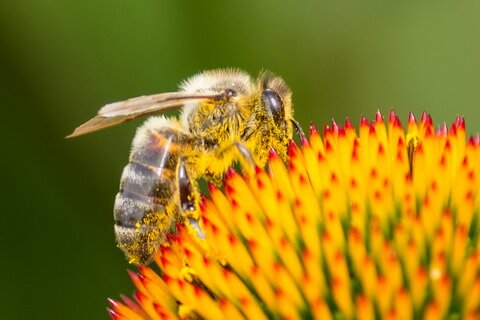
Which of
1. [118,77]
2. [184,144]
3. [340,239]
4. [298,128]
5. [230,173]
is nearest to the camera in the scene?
[340,239]

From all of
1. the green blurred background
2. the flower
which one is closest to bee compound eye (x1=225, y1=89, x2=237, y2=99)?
the flower

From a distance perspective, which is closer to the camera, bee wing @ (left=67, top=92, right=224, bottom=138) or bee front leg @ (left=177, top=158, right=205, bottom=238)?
bee front leg @ (left=177, top=158, right=205, bottom=238)

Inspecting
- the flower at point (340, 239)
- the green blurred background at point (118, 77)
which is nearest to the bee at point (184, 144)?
the flower at point (340, 239)

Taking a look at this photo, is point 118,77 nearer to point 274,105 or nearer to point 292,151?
point 274,105

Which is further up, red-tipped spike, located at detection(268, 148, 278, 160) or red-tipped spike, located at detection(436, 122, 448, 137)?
red-tipped spike, located at detection(268, 148, 278, 160)

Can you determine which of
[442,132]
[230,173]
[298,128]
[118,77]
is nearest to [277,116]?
[298,128]

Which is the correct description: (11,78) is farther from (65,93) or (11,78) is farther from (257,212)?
(257,212)

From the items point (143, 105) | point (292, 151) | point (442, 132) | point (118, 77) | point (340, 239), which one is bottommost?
point (340, 239)

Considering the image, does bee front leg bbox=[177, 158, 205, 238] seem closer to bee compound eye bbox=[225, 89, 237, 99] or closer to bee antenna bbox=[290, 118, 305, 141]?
bee compound eye bbox=[225, 89, 237, 99]
